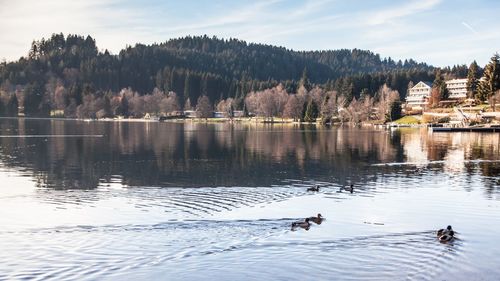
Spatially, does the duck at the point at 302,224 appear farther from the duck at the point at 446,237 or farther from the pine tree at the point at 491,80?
the pine tree at the point at 491,80

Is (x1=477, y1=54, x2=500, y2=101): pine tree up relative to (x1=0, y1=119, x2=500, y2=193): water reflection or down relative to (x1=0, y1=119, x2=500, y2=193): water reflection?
up

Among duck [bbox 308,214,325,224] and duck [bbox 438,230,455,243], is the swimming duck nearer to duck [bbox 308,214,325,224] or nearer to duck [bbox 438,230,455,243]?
duck [bbox 438,230,455,243]

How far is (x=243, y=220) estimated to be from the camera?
3253 centimetres

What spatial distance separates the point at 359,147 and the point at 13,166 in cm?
5647

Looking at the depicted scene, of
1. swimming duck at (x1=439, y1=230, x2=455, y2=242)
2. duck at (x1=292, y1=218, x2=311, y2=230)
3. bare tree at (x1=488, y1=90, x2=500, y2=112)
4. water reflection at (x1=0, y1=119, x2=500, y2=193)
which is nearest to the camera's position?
swimming duck at (x1=439, y1=230, x2=455, y2=242)

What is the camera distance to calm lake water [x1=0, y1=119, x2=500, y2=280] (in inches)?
942

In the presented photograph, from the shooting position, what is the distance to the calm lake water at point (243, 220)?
23.9 meters

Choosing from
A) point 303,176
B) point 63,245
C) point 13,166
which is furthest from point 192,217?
point 13,166

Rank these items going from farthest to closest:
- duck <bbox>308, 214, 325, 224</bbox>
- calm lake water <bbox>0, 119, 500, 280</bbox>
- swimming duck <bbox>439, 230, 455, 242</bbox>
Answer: duck <bbox>308, 214, 325, 224</bbox> < swimming duck <bbox>439, 230, 455, 242</bbox> < calm lake water <bbox>0, 119, 500, 280</bbox>

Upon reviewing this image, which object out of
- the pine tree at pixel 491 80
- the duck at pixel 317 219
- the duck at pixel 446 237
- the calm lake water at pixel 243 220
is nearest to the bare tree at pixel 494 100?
the pine tree at pixel 491 80

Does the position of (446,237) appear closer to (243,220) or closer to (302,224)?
(302,224)

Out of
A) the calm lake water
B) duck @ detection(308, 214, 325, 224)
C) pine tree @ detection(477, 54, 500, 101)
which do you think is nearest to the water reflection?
the calm lake water

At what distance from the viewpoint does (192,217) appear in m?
33.2

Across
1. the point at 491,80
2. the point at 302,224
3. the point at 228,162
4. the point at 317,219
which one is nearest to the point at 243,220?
the point at 302,224
